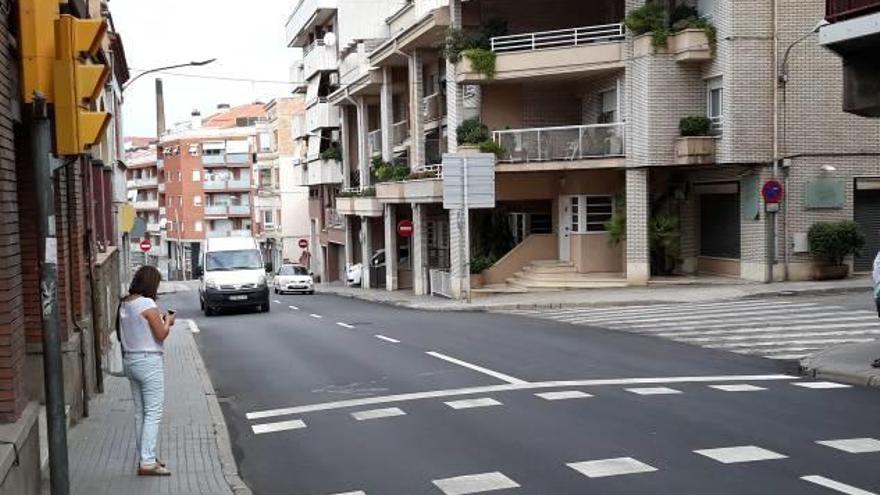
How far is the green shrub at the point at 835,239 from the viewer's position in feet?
91.9

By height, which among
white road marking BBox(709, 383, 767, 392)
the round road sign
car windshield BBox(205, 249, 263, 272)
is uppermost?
the round road sign

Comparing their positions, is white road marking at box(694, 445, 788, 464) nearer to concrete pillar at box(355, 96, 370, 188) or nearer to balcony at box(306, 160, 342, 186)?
concrete pillar at box(355, 96, 370, 188)

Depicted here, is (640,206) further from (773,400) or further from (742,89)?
(773,400)

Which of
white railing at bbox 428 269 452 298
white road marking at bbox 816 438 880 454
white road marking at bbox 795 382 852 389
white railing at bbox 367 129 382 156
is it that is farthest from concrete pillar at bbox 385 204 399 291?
white road marking at bbox 816 438 880 454

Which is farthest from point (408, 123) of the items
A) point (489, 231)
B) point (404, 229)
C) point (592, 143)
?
point (592, 143)

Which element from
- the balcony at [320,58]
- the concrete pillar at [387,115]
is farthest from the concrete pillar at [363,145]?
the balcony at [320,58]

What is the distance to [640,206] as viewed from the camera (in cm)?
3081

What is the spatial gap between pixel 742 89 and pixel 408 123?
64.2ft

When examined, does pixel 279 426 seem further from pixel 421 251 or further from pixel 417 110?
pixel 417 110

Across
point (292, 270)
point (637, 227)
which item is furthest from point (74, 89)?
point (292, 270)

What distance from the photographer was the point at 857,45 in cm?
1333

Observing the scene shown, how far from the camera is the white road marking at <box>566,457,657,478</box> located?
8.24m

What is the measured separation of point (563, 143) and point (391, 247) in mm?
14649

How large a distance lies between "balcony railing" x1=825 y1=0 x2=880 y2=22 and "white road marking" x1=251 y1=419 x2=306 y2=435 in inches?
346
